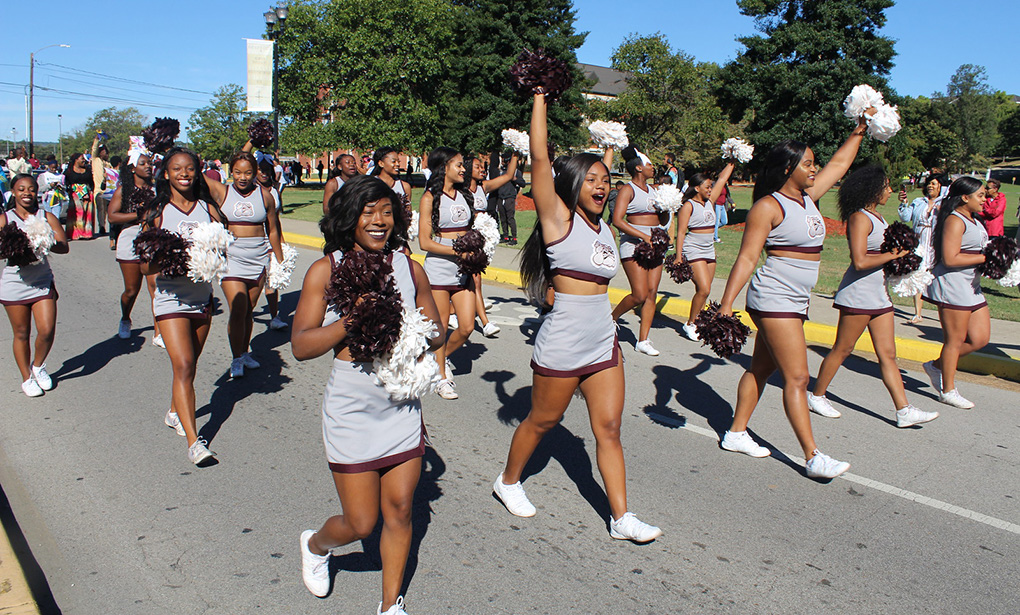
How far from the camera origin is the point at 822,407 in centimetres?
594

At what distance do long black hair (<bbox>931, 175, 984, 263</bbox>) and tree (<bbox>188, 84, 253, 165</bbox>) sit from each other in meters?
55.7

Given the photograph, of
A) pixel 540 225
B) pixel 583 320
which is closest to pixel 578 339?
pixel 583 320

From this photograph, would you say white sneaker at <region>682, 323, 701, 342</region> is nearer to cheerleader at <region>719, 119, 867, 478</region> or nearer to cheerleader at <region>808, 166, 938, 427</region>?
cheerleader at <region>808, 166, 938, 427</region>

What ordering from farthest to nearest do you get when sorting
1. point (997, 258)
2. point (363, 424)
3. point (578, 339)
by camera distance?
point (997, 258), point (578, 339), point (363, 424)

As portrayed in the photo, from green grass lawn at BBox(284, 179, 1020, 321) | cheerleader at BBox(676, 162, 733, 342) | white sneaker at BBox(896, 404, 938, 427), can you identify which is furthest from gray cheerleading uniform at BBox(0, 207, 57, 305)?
green grass lawn at BBox(284, 179, 1020, 321)

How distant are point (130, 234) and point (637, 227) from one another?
5222 mm

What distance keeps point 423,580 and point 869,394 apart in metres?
4.72

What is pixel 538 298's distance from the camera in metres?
4.16

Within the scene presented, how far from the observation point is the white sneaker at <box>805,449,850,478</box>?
455 centimetres

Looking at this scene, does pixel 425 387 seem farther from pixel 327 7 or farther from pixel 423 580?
pixel 327 7

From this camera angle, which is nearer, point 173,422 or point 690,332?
point 173,422

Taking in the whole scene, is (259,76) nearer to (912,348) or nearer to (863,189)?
(912,348)

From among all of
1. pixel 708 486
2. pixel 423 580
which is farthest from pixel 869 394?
pixel 423 580

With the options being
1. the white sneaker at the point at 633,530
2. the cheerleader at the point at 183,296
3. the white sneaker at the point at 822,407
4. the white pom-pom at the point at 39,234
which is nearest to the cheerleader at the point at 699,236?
the white sneaker at the point at 822,407
